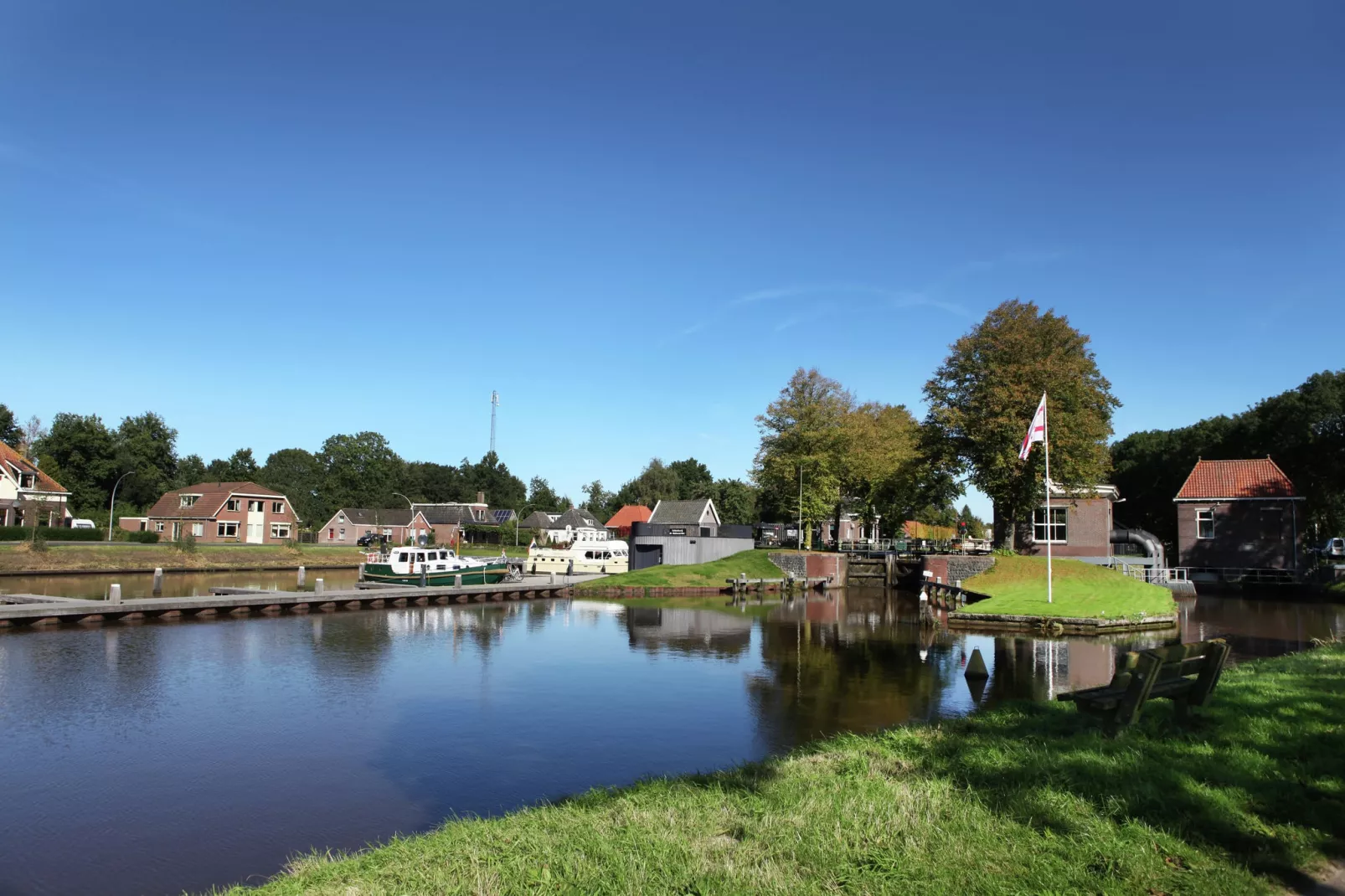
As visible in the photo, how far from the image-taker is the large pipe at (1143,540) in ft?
170

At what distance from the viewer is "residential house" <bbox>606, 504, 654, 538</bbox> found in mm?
108375

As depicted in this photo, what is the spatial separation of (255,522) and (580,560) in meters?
43.5

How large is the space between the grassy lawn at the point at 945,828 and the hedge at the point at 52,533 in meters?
63.6

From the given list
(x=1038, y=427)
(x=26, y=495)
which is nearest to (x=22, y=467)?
(x=26, y=495)

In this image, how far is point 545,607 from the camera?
1699 inches

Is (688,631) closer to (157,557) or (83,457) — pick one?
(157,557)

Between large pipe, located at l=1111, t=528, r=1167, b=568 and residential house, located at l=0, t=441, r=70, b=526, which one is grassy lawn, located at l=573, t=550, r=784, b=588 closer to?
large pipe, located at l=1111, t=528, r=1167, b=568

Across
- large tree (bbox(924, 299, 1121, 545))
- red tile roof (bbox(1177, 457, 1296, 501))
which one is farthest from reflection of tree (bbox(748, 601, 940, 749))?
red tile roof (bbox(1177, 457, 1296, 501))

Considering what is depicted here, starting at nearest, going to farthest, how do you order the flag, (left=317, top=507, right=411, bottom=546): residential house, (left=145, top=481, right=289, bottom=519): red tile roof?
the flag, (left=145, top=481, right=289, bottom=519): red tile roof, (left=317, top=507, right=411, bottom=546): residential house

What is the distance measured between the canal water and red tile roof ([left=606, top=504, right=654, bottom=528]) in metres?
75.9

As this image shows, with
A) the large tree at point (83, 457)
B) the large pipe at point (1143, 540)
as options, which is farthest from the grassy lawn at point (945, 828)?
the large tree at point (83, 457)

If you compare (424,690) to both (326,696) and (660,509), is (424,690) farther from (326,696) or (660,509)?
(660,509)

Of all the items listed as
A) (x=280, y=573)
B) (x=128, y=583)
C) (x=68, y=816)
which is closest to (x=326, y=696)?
(x=68, y=816)

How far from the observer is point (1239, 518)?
53844mm
